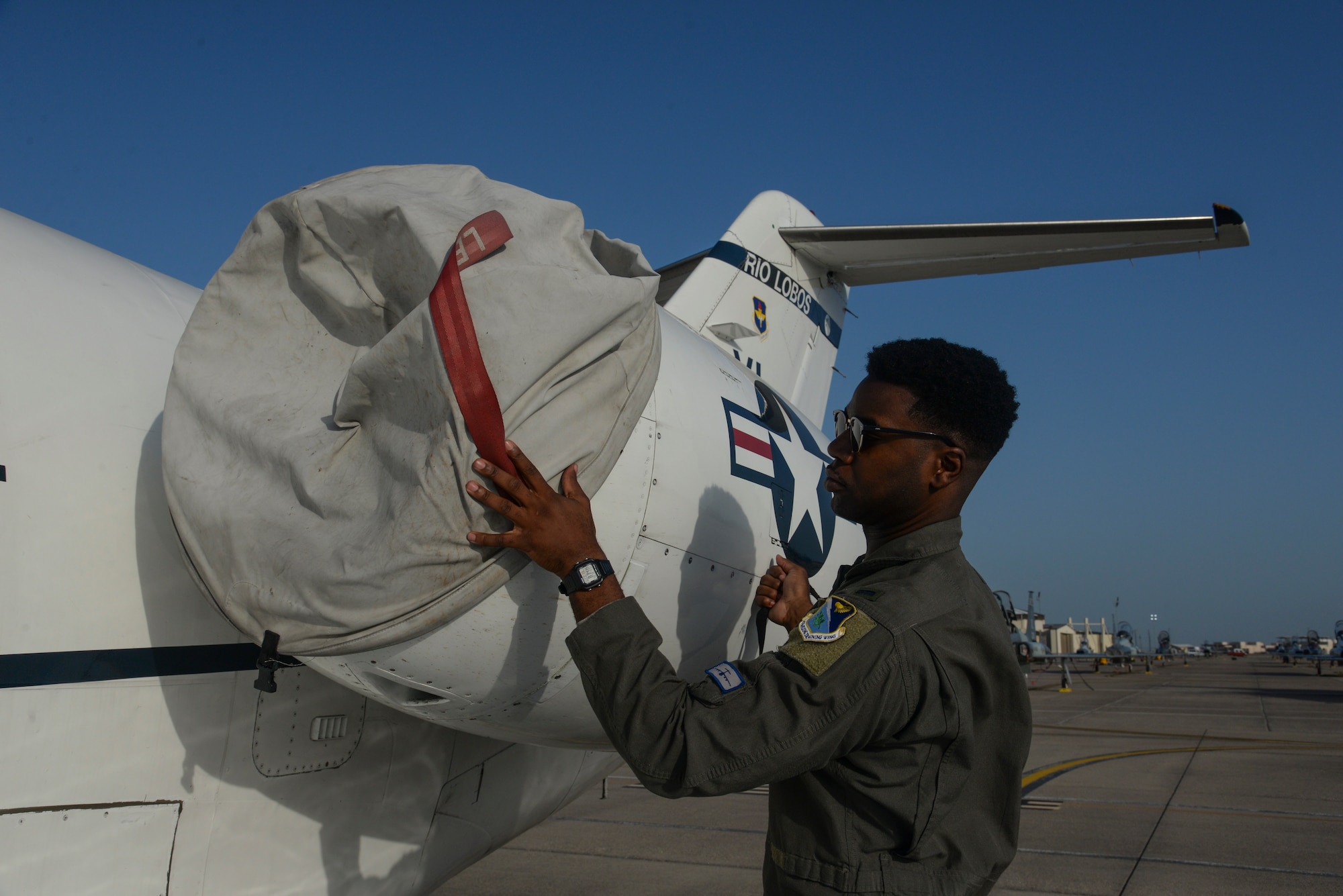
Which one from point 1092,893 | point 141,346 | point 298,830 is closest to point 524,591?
point 298,830

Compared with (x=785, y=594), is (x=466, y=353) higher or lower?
higher

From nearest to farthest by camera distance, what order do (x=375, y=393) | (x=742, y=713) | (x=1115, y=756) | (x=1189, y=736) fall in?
(x=742, y=713), (x=375, y=393), (x=1115, y=756), (x=1189, y=736)

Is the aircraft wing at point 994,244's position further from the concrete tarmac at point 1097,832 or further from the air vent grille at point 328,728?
the air vent grille at point 328,728

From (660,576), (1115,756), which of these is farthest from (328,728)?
(1115,756)

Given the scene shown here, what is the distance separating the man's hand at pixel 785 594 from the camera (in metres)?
2.48

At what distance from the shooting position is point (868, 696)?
5.44 ft

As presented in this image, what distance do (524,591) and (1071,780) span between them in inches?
411

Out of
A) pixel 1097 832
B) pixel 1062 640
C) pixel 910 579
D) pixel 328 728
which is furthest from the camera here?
pixel 1062 640

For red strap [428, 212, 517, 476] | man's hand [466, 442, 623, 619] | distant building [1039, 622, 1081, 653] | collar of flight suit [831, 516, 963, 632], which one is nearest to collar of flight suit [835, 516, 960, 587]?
collar of flight suit [831, 516, 963, 632]

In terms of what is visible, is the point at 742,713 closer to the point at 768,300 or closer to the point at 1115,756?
the point at 768,300

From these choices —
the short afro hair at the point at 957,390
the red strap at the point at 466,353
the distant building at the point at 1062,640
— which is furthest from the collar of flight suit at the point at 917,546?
the distant building at the point at 1062,640

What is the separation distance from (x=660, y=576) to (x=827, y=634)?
0.67 metres

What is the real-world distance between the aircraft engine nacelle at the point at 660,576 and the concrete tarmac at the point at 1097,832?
337 cm

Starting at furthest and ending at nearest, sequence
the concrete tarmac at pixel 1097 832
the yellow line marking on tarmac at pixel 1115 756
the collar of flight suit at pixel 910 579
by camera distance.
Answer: the yellow line marking on tarmac at pixel 1115 756 < the concrete tarmac at pixel 1097 832 < the collar of flight suit at pixel 910 579
